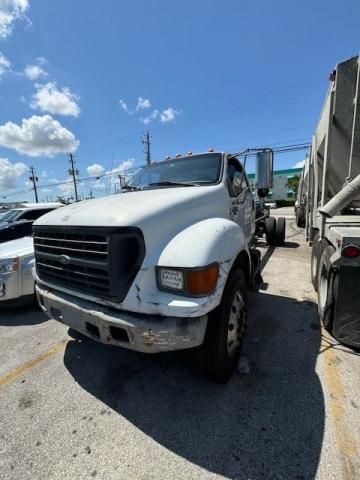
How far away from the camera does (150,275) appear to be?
1.96 m

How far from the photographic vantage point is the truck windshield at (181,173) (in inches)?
128

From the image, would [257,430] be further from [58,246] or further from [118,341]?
[58,246]

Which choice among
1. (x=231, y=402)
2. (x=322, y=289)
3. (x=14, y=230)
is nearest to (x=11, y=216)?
(x=14, y=230)

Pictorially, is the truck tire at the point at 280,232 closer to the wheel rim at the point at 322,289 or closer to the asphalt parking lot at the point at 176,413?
the wheel rim at the point at 322,289

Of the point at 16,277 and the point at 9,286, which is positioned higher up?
the point at 16,277

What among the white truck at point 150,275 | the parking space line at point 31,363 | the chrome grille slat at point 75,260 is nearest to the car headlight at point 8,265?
the parking space line at point 31,363

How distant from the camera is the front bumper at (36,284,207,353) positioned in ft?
6.11

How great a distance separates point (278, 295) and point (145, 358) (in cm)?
283

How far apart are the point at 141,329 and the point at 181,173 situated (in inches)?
89.8

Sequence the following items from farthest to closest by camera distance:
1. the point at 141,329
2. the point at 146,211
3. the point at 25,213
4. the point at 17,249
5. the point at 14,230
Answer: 1. the point at 25,213
2. the point at 14,230
3. the point at 17,249
4. the point at 146,211
5. the point at 141,329

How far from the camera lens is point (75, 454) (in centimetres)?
185

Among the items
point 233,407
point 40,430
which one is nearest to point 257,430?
point 233,407

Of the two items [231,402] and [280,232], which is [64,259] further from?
[280,232]

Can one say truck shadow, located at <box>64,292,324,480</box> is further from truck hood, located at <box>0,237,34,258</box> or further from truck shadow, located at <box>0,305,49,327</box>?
truck hood, located at <box>0,237,34,258</box>
